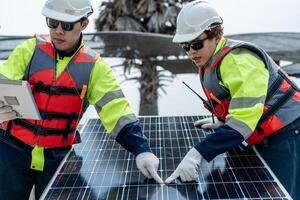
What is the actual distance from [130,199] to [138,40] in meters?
5.73

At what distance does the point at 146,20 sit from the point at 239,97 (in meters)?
13.1

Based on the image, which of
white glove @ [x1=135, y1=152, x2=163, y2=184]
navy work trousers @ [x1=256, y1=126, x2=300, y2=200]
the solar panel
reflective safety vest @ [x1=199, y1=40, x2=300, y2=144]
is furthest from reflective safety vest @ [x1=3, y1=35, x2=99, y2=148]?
navy work trousers @ [x1=256, y1=126, x2=300, y2=200]

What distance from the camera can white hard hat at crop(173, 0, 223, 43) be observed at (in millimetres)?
3396

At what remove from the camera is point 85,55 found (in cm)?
377

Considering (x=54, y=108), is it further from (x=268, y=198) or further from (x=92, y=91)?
(x=268, y=198)

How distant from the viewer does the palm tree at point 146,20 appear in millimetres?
15383

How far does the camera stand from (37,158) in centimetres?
363

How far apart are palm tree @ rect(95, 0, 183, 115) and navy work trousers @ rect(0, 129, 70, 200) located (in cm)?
1132

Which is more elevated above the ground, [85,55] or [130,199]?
[85,55]

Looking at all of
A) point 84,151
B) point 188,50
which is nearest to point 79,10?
point 188,50

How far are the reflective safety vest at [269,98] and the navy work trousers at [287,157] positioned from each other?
0.28 ft

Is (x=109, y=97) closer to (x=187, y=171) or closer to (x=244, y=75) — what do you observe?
(x=187, y=171)

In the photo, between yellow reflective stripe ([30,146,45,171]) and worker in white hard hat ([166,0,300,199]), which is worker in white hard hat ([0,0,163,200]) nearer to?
yellow reflective stripe ([30,146,45,171])

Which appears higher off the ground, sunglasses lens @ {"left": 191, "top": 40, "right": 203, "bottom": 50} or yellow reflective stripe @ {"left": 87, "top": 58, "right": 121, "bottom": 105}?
sunglasses lens @ {"left": 191, "top": 40, "right": 203, "bottom": 50}
